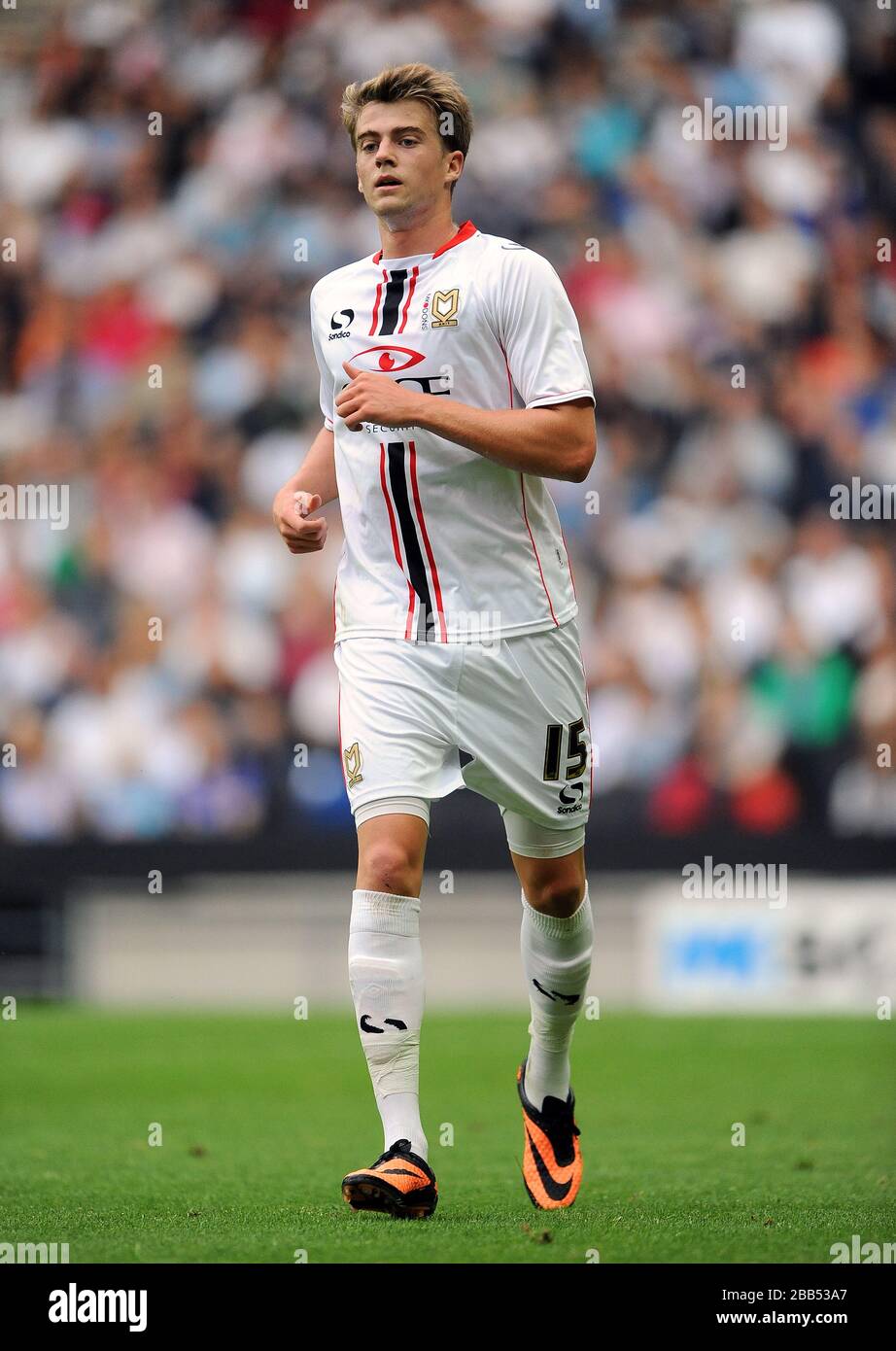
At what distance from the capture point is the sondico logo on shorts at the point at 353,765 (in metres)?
4.77

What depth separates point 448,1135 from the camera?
6.80 m

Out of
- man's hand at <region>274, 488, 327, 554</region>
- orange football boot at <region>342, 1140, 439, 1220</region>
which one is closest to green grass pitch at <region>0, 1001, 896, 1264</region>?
orange football boot at <region>342, 1140, 439, 1220</region>

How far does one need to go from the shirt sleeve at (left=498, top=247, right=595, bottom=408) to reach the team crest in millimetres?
108

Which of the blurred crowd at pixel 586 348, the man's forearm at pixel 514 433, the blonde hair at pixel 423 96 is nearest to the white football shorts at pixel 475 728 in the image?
the man's forearm at pixel 514 433

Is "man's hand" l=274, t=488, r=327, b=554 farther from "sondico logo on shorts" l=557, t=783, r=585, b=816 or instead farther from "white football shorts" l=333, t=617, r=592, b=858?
"sondico logo on shorts" l=557, t=783, r=585, b=816

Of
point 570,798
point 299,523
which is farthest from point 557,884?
point 299,523

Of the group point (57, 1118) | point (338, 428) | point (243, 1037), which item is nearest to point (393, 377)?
point (338, 428)

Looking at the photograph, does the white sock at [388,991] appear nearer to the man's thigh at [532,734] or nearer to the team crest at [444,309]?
the man's thigh at [532,734]

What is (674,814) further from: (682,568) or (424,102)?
(424,102)

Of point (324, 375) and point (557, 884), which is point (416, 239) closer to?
point (324, 375)

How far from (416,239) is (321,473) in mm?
685

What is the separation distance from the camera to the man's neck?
5004 mm

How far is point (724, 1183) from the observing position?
5410mm
